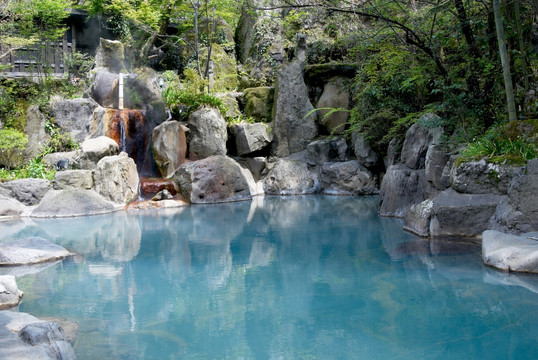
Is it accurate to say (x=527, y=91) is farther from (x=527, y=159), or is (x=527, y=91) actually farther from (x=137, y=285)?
(x=137, y=285)

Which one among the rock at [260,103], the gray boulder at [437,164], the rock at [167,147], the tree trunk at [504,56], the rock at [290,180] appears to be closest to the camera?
the tree trunk at [504,56]

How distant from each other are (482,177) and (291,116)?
36.0 ft

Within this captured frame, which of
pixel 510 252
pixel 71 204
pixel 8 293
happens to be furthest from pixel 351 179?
pixel 8 293

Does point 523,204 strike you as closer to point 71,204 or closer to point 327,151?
point 327,151

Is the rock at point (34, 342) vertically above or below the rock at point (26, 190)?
above

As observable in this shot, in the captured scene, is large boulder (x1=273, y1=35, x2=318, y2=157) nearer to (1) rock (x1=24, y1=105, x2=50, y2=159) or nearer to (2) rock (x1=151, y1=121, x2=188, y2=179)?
(2) rock (x1=151, y1=121, x2=188, y2=179)

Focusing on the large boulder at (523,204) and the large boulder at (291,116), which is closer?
the large boulder at (523,204)

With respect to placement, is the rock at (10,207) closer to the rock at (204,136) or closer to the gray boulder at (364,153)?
the rock at (204,136)

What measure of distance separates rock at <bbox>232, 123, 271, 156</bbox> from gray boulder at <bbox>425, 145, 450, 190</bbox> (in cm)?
863

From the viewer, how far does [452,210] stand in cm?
789

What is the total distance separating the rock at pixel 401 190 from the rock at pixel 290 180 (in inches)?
223

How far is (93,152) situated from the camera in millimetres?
14492

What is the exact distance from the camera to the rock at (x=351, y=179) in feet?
51.6

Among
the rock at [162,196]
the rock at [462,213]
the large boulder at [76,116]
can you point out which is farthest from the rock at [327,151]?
the rock at [462,213]
